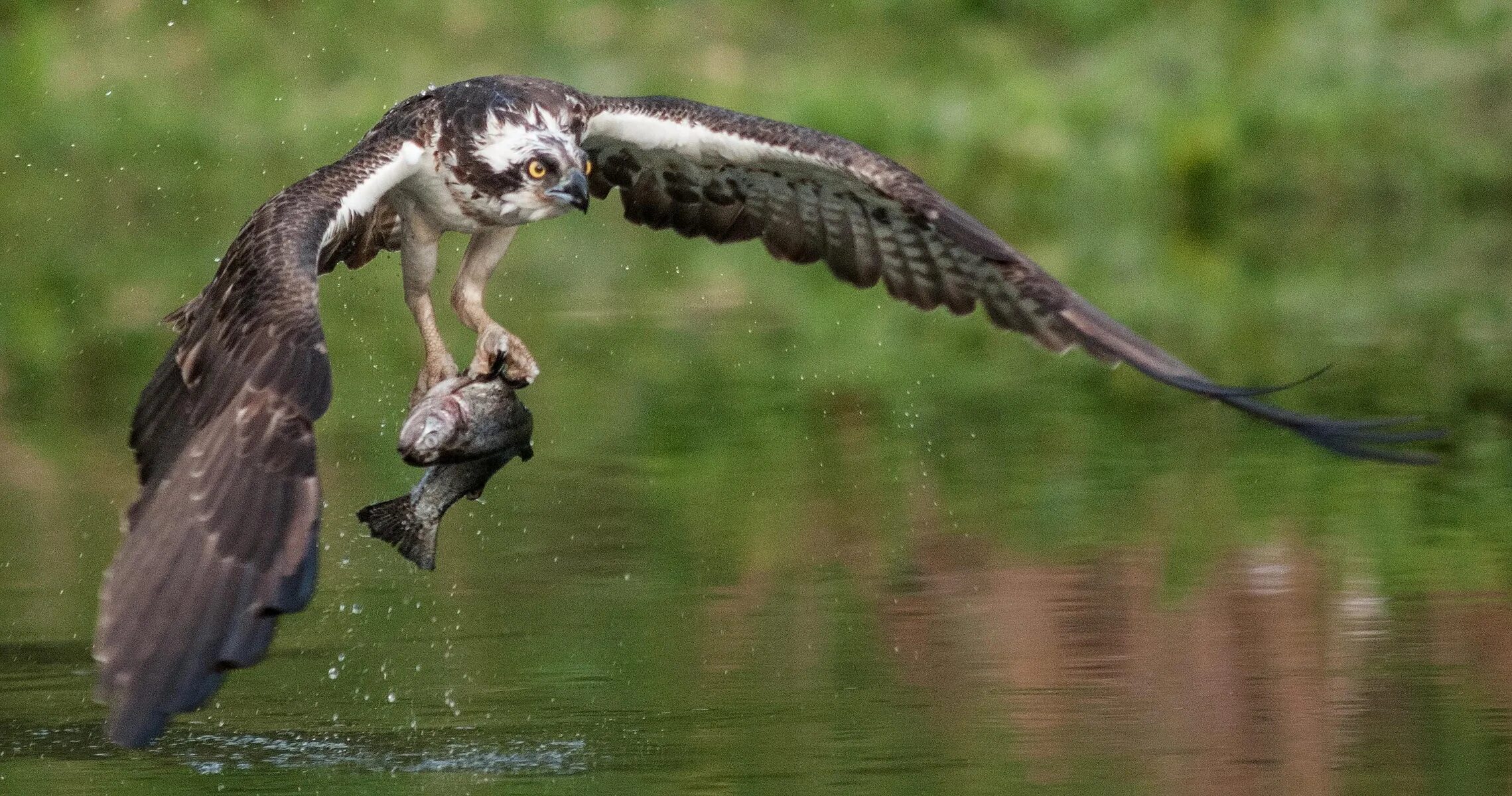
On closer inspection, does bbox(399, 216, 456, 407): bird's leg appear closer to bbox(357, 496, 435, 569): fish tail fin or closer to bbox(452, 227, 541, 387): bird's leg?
bbox(452, 227, 541, 387): bird's leg

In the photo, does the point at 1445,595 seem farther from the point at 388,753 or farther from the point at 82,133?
the point at 82,133

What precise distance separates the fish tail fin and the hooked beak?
1.26 metres

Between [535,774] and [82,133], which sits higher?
[82,133]

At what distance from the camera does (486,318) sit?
9.51m

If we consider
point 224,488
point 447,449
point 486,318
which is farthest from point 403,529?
point 224,488

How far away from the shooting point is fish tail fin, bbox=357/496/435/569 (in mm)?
8703

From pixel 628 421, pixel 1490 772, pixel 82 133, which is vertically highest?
pixel 82 133

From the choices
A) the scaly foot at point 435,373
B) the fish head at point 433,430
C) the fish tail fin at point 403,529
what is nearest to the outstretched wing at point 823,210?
the scaly foot at point 435,373

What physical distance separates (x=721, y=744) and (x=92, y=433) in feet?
23.6

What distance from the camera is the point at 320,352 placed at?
752cm

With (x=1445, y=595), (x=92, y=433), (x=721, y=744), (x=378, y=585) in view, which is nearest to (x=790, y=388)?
(x=92, y=433)

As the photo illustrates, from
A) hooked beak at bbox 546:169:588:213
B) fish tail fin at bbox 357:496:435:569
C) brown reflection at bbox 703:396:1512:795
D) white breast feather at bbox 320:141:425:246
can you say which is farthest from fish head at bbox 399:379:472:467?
brown reflection at bbox 703:396:1512:795

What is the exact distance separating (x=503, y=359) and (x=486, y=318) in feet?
2.32

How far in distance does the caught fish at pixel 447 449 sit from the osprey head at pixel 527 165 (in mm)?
895
